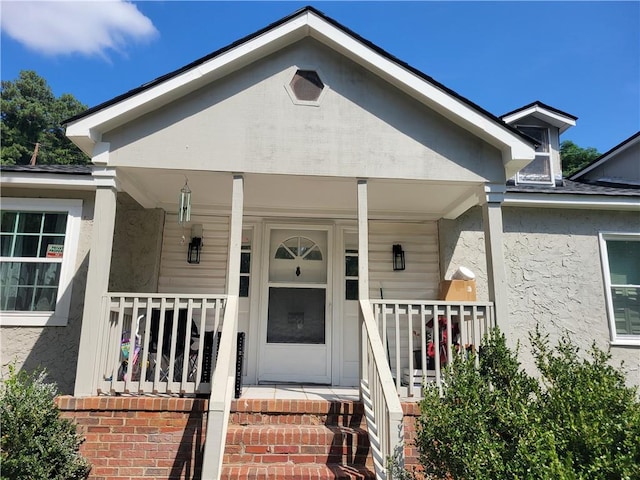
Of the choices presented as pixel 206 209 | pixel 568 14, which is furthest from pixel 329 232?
pixel 568 14

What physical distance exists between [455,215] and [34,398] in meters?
5.58

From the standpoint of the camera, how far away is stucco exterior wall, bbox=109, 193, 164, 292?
6.12m

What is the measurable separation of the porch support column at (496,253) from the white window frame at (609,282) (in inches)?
95.2

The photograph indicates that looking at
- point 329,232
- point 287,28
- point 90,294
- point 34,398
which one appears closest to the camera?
point 34,398

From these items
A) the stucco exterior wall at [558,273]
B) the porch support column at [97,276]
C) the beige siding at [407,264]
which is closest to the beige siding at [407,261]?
the beige siding at [407,264]

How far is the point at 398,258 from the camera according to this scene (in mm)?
6680

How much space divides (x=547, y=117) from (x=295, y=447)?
22.3ft

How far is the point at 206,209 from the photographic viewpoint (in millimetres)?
6520

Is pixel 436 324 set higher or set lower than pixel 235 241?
lower

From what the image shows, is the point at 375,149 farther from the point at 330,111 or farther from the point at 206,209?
the point at 206,209

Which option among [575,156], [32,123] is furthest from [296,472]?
[32,123]

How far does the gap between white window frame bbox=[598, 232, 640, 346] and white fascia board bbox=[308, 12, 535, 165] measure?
2.47 m

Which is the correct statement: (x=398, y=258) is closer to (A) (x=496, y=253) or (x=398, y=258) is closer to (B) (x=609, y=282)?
(A) (x=496, y=253)

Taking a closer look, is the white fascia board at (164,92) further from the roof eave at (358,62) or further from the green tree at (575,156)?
the green tree at (575,156)
